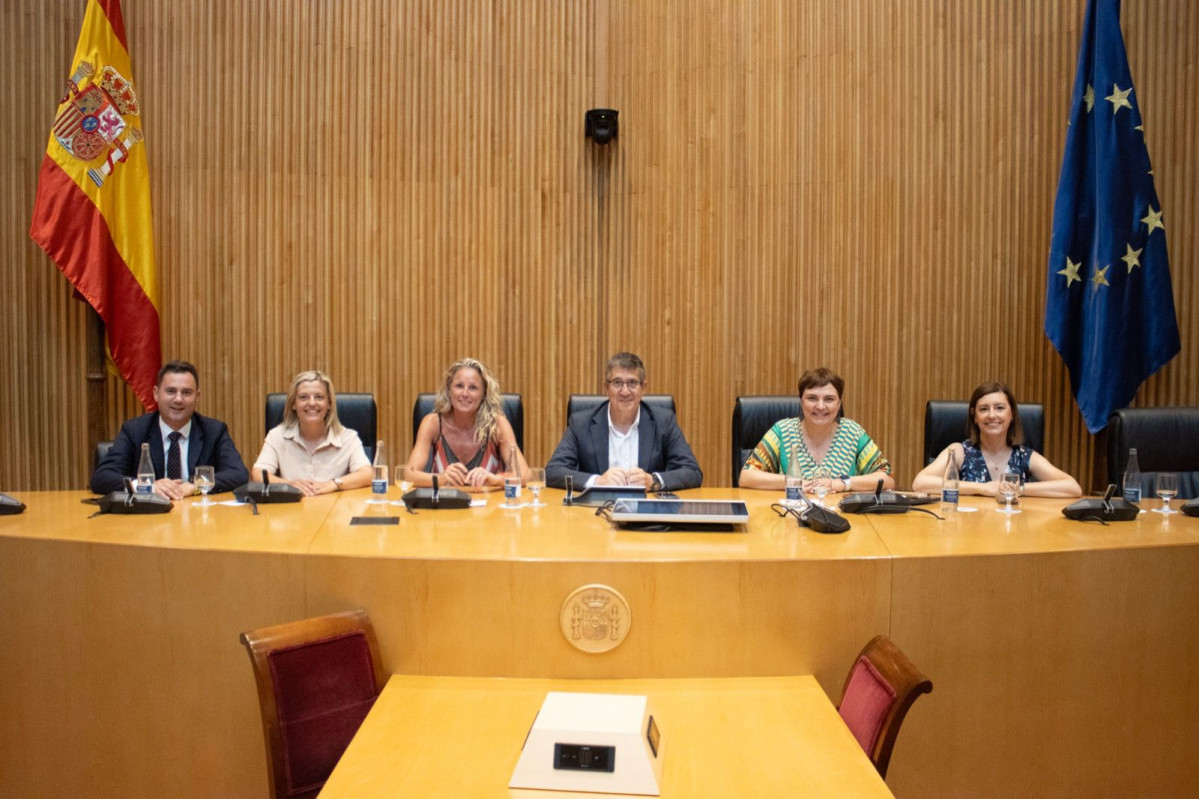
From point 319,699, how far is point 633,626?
2.37 ft

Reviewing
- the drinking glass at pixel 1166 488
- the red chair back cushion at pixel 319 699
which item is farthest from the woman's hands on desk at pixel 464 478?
the drinking glass at pixel 1166 488

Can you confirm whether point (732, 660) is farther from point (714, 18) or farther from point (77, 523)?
point (714, 18)

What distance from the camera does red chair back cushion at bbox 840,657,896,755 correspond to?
175 cm

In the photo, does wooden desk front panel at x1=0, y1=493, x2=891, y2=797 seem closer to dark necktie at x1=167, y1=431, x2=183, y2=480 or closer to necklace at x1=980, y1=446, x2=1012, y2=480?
dark necktie at x1=167, y1=431, x2=183, y2=480

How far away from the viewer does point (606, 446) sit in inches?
152

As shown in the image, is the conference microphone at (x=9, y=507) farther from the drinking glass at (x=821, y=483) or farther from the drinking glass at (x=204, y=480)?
the drinking glass at (x=821, y=483)

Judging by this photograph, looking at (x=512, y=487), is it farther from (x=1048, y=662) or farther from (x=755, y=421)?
(x=1048, y=662)

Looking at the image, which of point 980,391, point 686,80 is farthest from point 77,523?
point 686,80

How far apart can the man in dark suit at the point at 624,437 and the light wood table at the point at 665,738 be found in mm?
1704

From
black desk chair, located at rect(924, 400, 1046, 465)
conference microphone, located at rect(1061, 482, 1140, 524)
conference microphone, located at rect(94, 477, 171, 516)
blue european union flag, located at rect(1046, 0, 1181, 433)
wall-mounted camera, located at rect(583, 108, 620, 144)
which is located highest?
wall-mounted camera, located at rect(583, 108, 620, 144)

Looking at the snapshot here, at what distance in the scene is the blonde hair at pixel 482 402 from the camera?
3.83 metres

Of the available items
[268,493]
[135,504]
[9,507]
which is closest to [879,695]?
[268,493]

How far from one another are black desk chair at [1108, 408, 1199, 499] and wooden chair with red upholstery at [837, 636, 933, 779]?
7.31 ft

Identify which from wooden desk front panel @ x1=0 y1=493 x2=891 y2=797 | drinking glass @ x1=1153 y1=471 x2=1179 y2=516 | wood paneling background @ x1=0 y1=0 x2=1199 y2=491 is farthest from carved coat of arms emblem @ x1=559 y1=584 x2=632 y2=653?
wood paneling background @ x1=0 y1=0 x2=1199 y2=491
